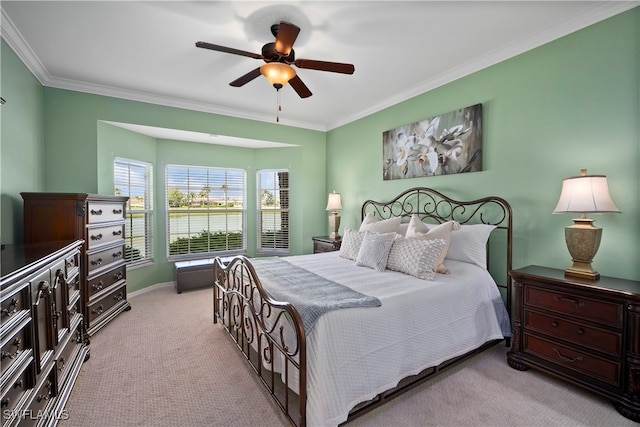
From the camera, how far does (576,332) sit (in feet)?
6.72

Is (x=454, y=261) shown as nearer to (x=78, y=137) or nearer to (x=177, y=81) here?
(x=177, y=81)

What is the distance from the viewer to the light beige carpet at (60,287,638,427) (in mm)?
1823

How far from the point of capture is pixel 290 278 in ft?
8.27

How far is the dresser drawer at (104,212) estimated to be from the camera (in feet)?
9.54

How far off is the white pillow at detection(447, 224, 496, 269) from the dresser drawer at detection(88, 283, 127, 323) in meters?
3.76

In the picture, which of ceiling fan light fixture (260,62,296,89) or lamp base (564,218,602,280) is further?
ceiling fan light fixture (260,62,296,89)

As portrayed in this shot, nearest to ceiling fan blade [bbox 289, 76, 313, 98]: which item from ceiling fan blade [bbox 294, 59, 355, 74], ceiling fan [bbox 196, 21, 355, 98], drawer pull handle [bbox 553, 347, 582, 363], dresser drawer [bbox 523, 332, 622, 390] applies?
ceiling fan [bbox 196, 21, 355, 98]

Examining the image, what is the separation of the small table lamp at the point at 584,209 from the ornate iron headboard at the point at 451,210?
59cm

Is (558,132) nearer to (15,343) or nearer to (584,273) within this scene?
(584,273)

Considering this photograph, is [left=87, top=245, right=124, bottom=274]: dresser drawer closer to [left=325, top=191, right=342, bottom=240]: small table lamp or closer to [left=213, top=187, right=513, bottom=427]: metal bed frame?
[left=213, top=187, right=513, bottom=427]: metal bed frame

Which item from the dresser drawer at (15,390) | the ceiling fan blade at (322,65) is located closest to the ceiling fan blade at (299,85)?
the ceiling fan blade at (322,65)

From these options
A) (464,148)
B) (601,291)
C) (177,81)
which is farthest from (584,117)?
(177,81)

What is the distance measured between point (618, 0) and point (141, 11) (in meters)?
3.63

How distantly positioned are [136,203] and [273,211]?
7.40 ft
